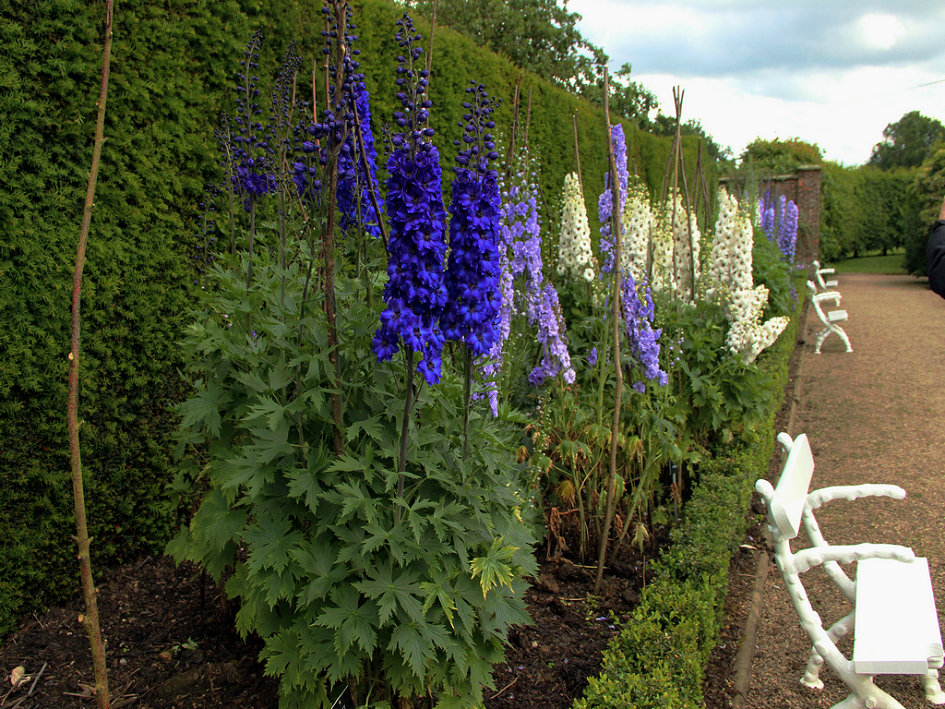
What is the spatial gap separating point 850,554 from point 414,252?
222cm

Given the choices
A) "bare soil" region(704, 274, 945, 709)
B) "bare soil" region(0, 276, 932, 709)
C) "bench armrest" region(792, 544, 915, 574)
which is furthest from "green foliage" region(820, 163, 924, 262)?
"bench armrest" region(792, 544, 915, 574)

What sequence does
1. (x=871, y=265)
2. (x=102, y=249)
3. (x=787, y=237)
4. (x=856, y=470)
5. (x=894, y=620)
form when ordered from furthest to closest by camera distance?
(x=871, y=265) → (x=787, y=237) → (x=856, y=470) → (x=102, y=249) → (x=894, y=620)

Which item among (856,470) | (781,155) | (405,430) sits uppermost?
(781,155)

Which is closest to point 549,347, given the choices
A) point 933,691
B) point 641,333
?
point 641,333

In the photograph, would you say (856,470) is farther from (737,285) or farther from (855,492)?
(855,492)

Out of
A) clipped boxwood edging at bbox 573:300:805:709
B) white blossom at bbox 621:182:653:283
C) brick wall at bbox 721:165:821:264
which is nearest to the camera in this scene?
clipped boxwood edging at bbox 573:300:805:709

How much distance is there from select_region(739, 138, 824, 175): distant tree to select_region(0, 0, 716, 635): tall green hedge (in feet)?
72.7

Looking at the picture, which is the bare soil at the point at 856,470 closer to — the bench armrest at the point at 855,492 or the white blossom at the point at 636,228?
the bench armrest at the point at 855,492

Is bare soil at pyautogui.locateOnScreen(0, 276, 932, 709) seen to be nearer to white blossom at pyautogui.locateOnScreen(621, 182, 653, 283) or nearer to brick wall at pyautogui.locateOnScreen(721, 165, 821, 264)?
white blossom at pyautogui.locateOnScreen(621, 182, 653, 283)

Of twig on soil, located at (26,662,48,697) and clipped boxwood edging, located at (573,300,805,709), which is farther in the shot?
twig on soil, located at (26,662,48,697)

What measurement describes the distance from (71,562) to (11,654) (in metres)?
0.50

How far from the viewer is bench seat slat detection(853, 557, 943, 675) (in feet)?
8.00

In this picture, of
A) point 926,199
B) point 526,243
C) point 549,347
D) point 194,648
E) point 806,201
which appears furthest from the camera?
point 806,201

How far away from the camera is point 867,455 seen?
612cm
